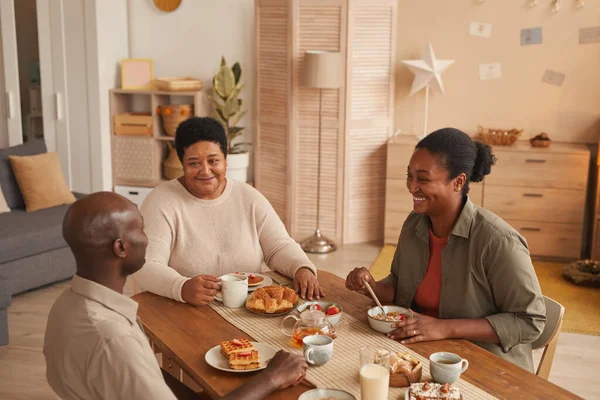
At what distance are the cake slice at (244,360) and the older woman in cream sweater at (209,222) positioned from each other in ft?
2.17

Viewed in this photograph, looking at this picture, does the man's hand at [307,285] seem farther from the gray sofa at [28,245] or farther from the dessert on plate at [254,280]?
the gray sofa at [28,245]

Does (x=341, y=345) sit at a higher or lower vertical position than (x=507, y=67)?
lower

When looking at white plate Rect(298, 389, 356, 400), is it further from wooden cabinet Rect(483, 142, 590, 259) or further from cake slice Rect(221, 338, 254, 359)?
wooden cabinet Rect(483, 142, 590, 259)

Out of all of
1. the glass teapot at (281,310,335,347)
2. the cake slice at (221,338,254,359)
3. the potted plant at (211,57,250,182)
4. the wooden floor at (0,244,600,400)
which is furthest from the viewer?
the potted plant at (211,57,250,182)

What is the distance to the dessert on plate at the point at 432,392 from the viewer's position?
1609 millimetres

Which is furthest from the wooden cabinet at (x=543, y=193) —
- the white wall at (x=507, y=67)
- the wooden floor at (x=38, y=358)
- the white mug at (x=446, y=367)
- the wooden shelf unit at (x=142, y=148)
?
the white mug at (x=446, y=367)

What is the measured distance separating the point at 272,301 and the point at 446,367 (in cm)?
65

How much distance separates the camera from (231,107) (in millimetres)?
5660

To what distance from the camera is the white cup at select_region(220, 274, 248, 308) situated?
2.21 meters

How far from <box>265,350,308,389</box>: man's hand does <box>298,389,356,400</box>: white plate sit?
0.06 metres

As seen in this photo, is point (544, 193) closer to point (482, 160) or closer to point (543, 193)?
point (543, 193)

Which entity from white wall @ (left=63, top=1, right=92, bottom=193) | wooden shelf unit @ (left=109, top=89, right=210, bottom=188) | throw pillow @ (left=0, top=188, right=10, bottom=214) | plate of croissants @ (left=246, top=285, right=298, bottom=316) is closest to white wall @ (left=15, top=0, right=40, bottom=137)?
white wall @ (left=63, top=1, right=92, bottom=193)

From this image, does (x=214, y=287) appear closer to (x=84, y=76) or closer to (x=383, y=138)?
(x=383, y=138)

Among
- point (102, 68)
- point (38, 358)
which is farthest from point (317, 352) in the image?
point (102, 68)
